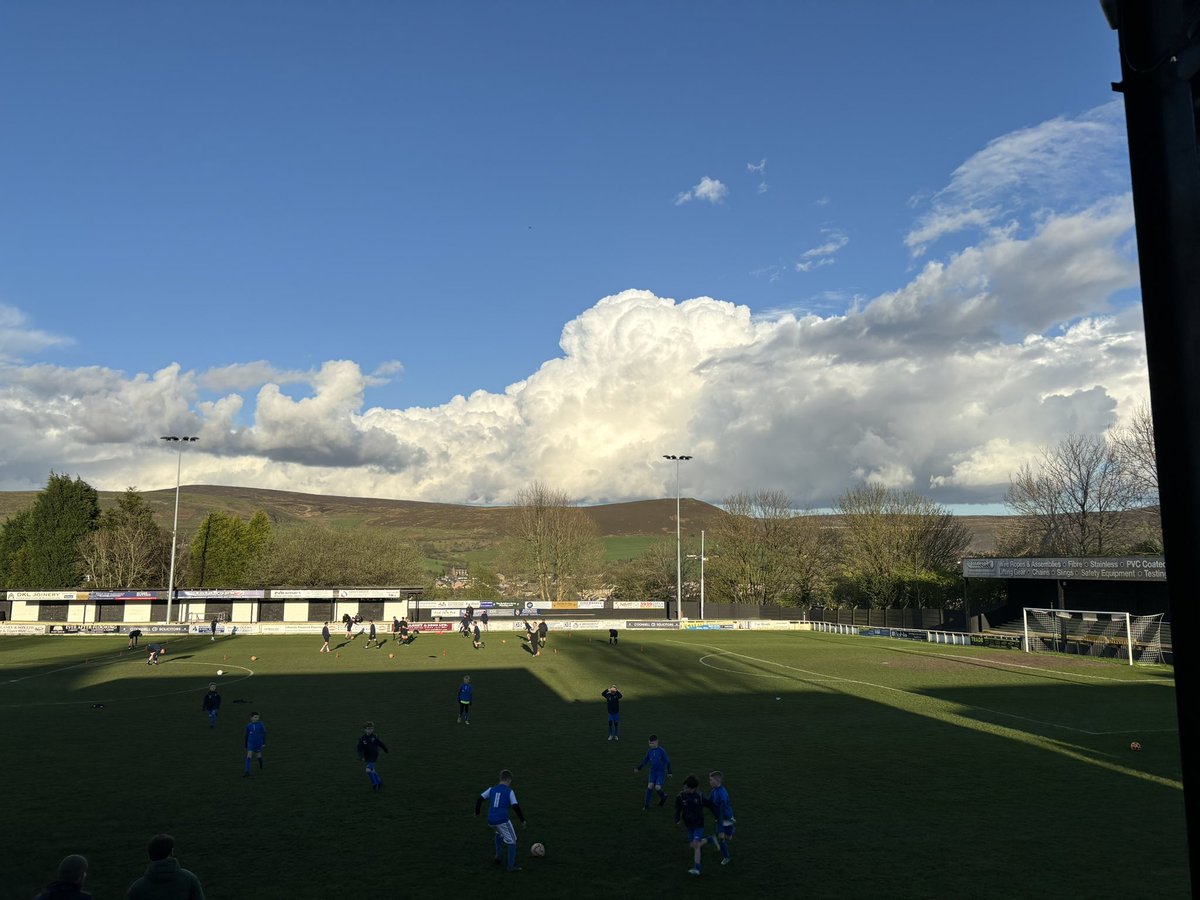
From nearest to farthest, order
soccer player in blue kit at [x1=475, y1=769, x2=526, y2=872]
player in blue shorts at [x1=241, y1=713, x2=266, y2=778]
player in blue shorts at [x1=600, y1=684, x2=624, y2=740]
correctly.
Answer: soccer player in blue kit at [x1=475, y1=769, x2=526, y2=872], player in blue shorts at [x1=241, y1=713, x2=266, y2=778], player in blue shorts at [x1=600, y1=684, x2=624, y2=740]

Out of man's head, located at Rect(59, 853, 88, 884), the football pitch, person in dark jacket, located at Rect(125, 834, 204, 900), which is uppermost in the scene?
man's head, located at Rect(59, 853, 88, 884)

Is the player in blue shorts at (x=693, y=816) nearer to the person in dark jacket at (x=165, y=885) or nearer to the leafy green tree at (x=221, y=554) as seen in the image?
the person in dark jacket at (x=165, y=885)

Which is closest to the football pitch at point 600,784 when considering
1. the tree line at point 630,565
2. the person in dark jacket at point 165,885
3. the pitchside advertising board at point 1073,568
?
the person in dark jacket at point 165,885

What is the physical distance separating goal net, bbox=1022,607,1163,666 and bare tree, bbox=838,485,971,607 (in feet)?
75.3

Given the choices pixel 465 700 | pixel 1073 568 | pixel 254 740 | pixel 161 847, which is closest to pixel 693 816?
pixel 161 847

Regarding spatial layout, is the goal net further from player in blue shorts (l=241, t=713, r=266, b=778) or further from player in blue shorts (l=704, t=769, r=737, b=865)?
player in blue shorts (l=241, t=713, r=266, b=778)

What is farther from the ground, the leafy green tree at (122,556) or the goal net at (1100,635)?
the leafy green tree at (122,556)

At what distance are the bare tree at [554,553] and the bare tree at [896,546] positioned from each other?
30.6 m

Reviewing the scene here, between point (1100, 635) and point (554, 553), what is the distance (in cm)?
6187

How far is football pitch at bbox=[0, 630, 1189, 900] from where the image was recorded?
12.0 metres

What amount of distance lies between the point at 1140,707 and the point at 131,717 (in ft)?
108

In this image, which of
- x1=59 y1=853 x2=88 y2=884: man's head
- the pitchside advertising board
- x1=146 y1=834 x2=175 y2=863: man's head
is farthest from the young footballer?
the pitchside advertising board

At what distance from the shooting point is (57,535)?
3514 inches

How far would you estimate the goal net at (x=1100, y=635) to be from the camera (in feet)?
143
